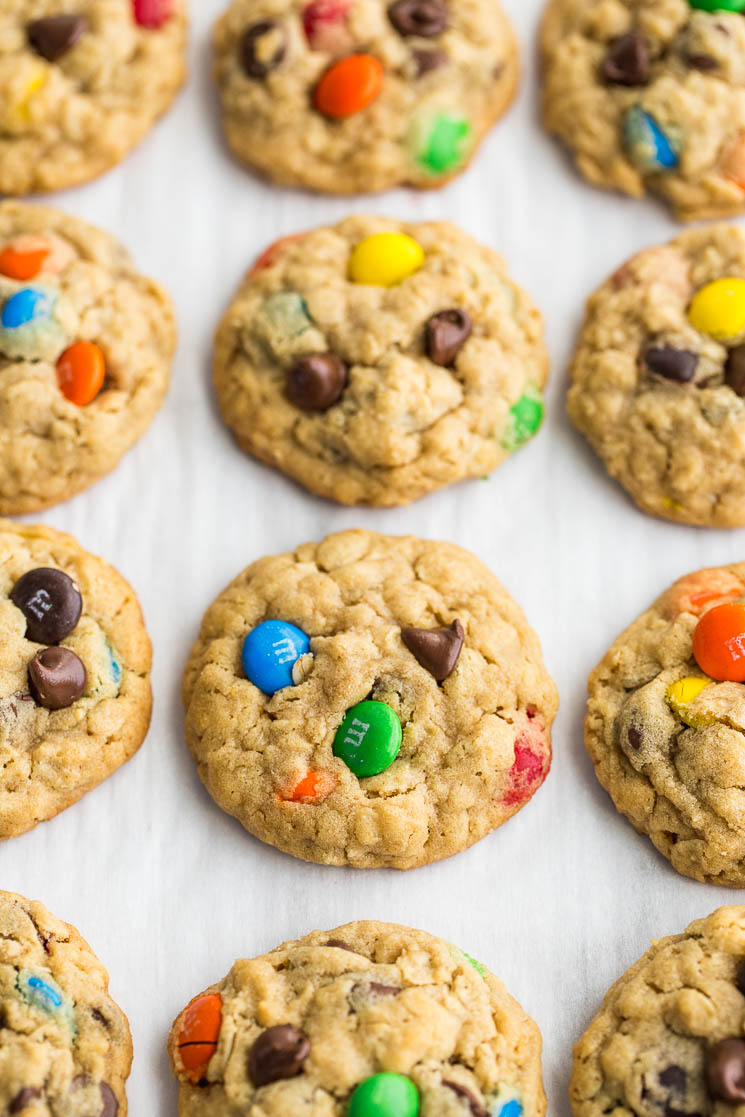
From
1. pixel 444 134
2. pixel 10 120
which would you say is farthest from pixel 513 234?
pixel 10 120

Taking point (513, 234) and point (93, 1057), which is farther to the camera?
point (513, 234)

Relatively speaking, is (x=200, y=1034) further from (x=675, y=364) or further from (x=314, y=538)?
(x=675, y=364)

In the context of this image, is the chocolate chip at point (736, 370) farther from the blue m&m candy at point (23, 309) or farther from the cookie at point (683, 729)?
the blue m&m candy at point (23, 309)

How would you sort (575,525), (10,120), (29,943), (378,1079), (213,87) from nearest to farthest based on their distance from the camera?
(378,1079), (29,943), (575,525), (10,120), (213,87)

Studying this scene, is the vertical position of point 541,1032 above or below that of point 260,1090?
below

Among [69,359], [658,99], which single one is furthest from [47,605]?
[658,99]

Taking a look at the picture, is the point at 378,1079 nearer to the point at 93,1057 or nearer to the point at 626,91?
the point at 93,1057

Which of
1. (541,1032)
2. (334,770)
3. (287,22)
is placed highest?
(287,22)
